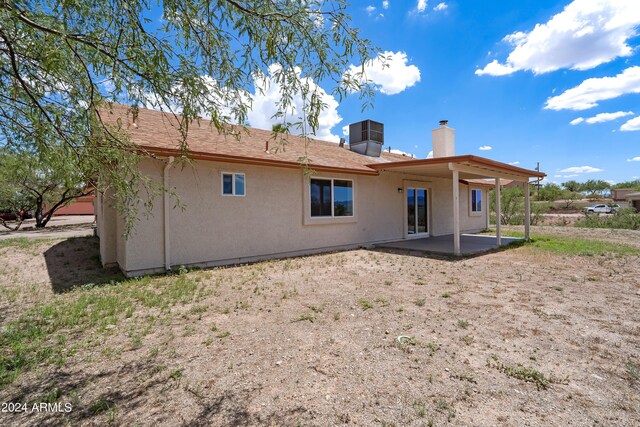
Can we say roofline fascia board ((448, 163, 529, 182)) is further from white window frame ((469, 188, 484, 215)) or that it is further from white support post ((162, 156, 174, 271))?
white support post ((162, 156, 174, 271))

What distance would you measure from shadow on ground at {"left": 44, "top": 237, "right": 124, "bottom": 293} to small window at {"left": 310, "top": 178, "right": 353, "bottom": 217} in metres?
5.60

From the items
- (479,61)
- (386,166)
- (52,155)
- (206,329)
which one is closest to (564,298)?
(206,329)

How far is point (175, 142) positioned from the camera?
7.43 m

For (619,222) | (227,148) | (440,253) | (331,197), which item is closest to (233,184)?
(227,148)

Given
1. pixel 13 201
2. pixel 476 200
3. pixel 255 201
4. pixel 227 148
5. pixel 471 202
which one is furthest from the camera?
pixel 13 201

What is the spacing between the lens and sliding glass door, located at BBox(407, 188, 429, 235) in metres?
12.8

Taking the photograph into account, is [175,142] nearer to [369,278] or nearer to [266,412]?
[369,278]

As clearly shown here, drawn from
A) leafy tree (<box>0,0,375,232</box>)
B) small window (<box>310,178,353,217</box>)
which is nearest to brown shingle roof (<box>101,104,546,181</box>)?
small window (<box>310,178,353,217</box>)

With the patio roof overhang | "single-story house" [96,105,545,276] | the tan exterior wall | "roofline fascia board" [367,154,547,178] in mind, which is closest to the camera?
"single-story house" [96,105,545,276]

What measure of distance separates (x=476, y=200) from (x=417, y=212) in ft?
19.0

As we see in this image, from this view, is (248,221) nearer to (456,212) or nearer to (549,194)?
(456,212)

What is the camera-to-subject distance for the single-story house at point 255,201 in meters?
6.91

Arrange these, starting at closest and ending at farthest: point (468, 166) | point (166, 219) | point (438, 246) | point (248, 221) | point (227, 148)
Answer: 1. point (166, 219)
2. point (227, 148)
3. point (248, 221)
4. point (468, 166)
5. point (438, 246)

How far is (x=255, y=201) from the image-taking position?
27.6ft
